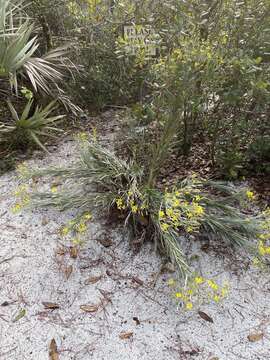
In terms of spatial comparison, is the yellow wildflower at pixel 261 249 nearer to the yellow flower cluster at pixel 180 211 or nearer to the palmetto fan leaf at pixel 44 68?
the yellow flower cluster at pixel 180 211

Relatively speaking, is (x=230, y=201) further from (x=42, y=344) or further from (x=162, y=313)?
(x=42, y=344)

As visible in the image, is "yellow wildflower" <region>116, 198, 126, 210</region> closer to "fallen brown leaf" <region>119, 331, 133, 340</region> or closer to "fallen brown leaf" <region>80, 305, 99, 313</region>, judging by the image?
"fallen brown leaf" <region>80, 305, 99, 313</region>

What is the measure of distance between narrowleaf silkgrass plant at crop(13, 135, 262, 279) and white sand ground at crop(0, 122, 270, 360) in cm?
14

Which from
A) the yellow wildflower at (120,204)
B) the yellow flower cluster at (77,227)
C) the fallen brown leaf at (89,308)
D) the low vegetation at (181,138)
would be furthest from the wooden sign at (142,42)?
the fallen brown leaf at (89,308)

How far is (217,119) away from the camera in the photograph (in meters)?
2.45

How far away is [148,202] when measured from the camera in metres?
2.04

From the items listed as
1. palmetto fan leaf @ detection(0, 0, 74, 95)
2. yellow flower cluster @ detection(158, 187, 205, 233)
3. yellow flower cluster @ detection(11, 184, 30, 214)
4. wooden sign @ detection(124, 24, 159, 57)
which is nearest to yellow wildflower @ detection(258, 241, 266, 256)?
yellow flower cluster @ detection(158, 187, 205, 233)

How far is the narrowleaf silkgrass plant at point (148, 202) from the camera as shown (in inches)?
76.3

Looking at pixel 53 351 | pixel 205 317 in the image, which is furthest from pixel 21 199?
pixel 205 317

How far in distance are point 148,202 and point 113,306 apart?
0.64 metres

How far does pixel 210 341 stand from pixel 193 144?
1.66 meters

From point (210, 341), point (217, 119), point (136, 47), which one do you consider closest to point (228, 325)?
point (210, 341)

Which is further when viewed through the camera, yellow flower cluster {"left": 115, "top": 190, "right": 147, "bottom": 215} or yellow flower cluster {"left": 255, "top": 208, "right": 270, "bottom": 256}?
yellow flower cluster {"left": 115, "top": 190, "right": 147, "bottom": 215}

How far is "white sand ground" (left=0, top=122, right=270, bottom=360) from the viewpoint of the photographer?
1.65m
